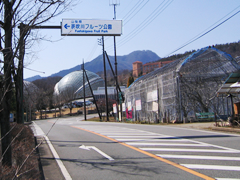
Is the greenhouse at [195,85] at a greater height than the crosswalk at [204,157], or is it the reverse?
the greenhouse at [195,85]

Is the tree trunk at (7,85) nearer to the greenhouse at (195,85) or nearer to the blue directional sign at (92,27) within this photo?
the blue directional sign at (92,27)

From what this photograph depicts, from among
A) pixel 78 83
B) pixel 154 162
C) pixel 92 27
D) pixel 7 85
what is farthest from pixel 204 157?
pixel 78 83

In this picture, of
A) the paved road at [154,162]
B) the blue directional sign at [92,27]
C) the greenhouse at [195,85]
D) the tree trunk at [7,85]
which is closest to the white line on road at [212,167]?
the paved road at [154,162]

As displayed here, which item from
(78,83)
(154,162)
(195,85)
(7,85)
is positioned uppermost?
(78,83)

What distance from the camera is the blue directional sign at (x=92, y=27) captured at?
624 inches

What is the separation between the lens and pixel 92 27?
16.8 meters

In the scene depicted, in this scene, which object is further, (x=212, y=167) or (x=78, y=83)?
(x=78, y=83)

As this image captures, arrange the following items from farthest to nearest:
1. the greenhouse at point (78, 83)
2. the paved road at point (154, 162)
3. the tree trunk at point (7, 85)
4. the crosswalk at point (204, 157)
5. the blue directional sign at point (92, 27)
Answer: the greenhouse at point (78, 83), the blue directional sign at point (92, 27), the crosswalk at point (204, 157), the paved road at point (154, 162), the tree trunk at point (7, 85)

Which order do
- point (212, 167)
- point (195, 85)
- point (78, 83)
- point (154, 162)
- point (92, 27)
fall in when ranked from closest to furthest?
1. point (212, 167)
2. point (154, 162)
3. point (92, 27)
4. point (195, 85)
5. point (78, 83)

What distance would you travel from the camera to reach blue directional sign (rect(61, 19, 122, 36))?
15.8 meters

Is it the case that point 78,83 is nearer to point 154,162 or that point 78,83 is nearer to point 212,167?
point 154,162

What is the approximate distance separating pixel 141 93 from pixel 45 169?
83.7ft

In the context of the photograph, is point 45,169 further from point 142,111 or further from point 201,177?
point 142,111

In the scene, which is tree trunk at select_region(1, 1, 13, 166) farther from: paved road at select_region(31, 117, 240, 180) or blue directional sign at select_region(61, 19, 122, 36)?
blue directional sign at select_region(61, 19, 122, 36)
